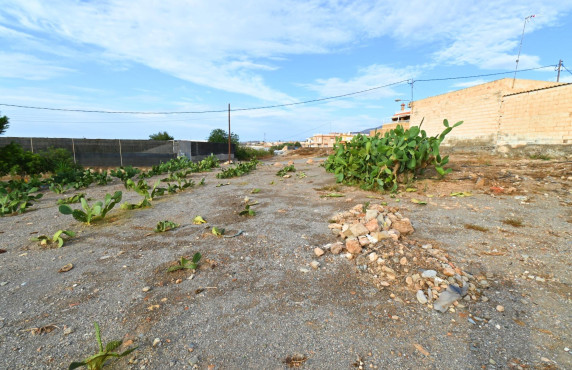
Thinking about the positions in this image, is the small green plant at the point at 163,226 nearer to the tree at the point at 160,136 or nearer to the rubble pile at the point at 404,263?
the rubble pile at the point at 404,263

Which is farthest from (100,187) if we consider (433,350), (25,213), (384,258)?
(433,350)

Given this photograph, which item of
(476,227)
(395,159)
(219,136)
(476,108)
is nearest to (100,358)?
(476,227)

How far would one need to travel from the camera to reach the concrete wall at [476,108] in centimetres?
1116

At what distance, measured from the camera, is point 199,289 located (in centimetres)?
207

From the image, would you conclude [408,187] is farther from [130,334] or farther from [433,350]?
[130,334]

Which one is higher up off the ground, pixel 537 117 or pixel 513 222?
pixel 537 117

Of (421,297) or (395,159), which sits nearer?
(421,297)

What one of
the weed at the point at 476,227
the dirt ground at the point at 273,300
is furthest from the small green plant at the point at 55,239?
the weed at the point at 476,227

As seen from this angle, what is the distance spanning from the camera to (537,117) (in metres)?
9.34

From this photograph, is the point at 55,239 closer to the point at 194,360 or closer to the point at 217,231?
the point at 217,231

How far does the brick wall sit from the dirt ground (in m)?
7.57

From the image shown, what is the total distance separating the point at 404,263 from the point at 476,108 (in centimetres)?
1308

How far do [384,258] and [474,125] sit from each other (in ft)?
42.5

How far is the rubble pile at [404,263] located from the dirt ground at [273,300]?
0.08 m
